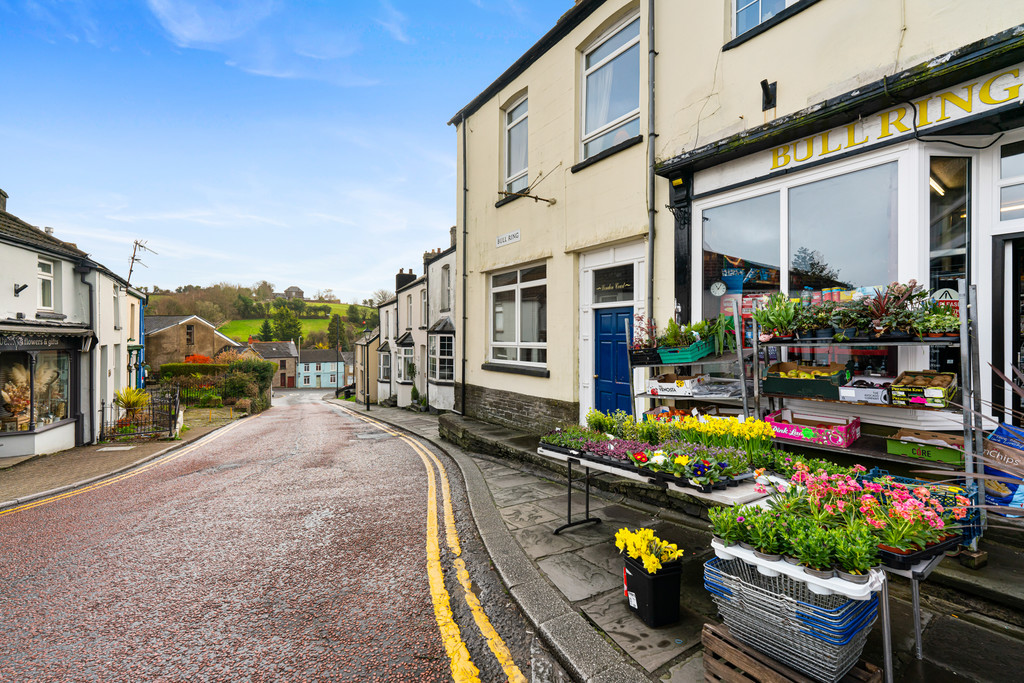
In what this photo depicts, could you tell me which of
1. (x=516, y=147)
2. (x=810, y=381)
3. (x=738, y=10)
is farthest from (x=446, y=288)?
(x=810, y=381)

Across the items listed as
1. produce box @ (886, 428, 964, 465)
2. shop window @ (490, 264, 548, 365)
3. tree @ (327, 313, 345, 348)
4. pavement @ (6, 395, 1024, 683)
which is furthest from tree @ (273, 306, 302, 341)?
produce box @ (886, 428, 964, 465)

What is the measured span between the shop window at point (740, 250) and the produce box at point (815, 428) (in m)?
1.50

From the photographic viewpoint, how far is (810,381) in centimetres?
443

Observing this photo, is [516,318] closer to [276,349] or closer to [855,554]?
[855,554]

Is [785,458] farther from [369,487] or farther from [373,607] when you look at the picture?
[369,487]

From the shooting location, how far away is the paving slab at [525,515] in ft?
17.5

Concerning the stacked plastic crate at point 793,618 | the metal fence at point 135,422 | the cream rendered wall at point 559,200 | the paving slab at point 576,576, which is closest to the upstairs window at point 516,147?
Result: the cream rendered wall at point 559,200

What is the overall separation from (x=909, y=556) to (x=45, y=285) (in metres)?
19.2

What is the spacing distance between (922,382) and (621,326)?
438 centimetres

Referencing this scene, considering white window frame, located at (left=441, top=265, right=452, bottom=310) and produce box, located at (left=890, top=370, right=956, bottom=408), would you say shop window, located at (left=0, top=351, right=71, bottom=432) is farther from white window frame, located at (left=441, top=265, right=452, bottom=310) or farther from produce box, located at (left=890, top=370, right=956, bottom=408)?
produce box, located at (left=890, top=370, right=956, bottom=408)

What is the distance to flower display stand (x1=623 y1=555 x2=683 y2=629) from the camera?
3118 millimetres

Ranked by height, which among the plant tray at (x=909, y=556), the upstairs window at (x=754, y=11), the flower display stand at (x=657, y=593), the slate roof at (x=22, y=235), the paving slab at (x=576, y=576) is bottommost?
the paving slab at (x=576, y=576)

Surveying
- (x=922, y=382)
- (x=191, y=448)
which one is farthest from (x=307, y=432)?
(x=922, y=382)

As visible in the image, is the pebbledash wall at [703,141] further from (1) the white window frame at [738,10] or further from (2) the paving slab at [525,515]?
(2) the paving slab at [525,515]
